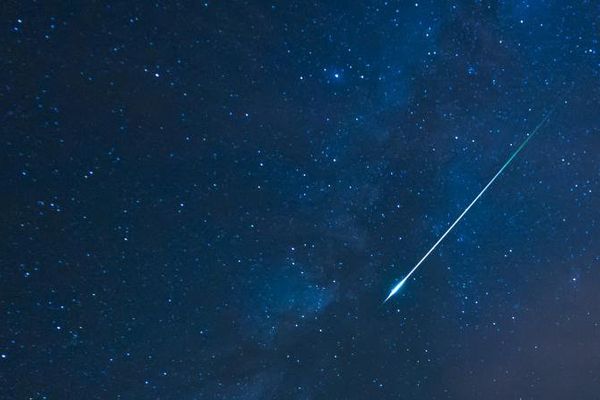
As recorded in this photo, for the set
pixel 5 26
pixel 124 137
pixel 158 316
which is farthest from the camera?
pixel 158 316

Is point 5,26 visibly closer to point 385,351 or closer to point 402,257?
point 402,257

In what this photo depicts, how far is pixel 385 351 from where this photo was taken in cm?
214

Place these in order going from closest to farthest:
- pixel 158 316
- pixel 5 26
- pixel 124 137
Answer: pixel 5 26 → pixel 124 137 → pixel 158 316

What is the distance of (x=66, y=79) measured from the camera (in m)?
1.38

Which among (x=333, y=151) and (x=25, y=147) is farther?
(x=333, y=151)

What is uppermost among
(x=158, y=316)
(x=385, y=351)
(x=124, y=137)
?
(x=124, y=137)

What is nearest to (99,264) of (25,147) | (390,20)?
(25,147)

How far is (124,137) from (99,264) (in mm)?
497

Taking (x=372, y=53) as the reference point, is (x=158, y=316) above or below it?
below

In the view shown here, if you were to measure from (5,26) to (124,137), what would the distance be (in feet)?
1.55

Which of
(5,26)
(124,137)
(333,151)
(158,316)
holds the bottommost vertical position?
(158,316)

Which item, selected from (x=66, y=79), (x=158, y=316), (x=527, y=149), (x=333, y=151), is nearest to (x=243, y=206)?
(x=333, y=151)

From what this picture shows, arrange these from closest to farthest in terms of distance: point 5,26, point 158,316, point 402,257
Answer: point 5,26, point 158,316, point 402,257

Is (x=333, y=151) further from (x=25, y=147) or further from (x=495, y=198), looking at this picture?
(x=25, y=147)
